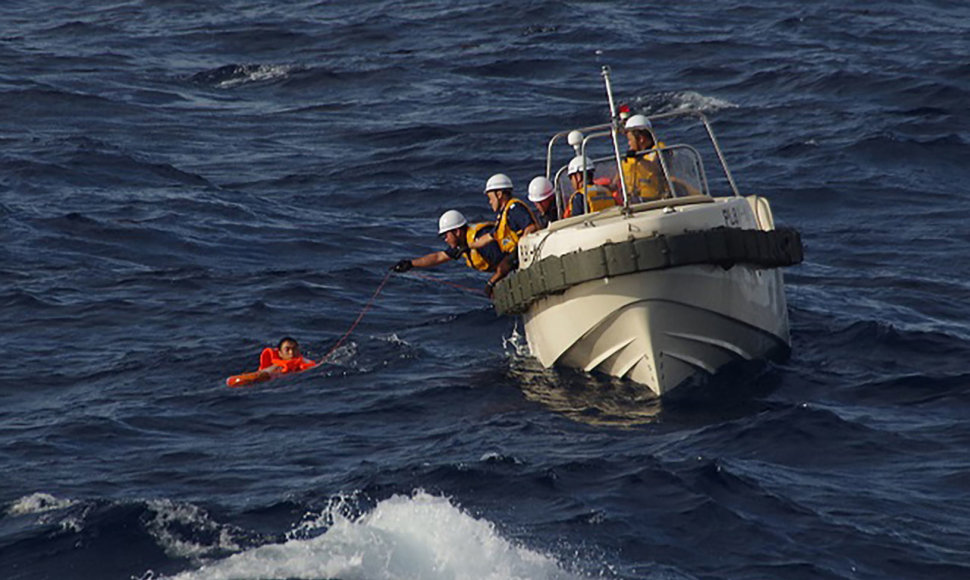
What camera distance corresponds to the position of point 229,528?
12.8m

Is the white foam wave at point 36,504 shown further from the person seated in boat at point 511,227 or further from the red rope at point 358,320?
the person seated in boat at point 511,227

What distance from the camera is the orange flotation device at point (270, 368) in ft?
56.8

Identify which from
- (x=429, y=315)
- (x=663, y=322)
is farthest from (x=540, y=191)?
(x=429, y=315)

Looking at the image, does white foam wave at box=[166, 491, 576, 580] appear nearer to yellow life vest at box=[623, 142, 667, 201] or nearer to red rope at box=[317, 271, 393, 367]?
yellow life vest at box=[623, 142, 667, 201]

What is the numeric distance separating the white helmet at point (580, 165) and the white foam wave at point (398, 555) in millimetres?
5292

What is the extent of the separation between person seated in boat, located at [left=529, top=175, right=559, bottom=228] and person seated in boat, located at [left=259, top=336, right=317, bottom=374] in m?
2.85

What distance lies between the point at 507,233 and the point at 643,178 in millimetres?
1612

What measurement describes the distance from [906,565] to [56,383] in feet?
29.8

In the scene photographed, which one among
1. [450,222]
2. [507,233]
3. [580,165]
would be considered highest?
[580,165]

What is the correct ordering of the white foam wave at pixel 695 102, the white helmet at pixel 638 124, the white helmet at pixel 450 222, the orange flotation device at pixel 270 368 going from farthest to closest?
the white foam wave at pixel 695 102
the white helmet at pixel 450 222
the orange flotation device at pixel 270 368
the white helmet at pixel 638 124

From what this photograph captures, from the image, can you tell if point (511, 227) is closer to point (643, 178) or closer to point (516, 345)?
point (643, 178)

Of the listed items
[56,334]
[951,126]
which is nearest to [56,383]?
[56,334]

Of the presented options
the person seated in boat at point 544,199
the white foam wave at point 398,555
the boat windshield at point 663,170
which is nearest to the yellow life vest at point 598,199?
the boat windshield at point 663,170

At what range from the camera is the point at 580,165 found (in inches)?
680
